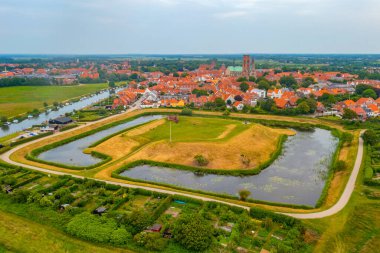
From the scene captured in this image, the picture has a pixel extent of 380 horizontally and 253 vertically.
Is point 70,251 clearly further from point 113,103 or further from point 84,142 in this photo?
point 113,103

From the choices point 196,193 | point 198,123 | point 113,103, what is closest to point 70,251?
point 196,193

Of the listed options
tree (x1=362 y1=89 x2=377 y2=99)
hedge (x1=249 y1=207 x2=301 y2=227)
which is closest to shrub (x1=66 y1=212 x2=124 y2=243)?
hedge (x1=249 y1=207 x2=301 y2=227)

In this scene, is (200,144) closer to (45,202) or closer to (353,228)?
(45,202)

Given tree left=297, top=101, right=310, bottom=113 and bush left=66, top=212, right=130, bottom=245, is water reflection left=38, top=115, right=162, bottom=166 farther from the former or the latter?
tree left=297, top=101, right=310, bottom=113

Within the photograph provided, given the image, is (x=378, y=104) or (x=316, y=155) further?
(x=378, y=104)

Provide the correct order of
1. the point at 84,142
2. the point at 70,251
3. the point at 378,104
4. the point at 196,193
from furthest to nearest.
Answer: the point at 378,104
the point at 84,142
the point at 196,193
the point at 70,251

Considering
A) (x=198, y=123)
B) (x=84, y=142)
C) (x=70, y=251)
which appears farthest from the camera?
(x=198, y=123)

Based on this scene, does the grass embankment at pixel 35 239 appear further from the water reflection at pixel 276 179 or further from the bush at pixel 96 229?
the water reflection at pixel 276 179
